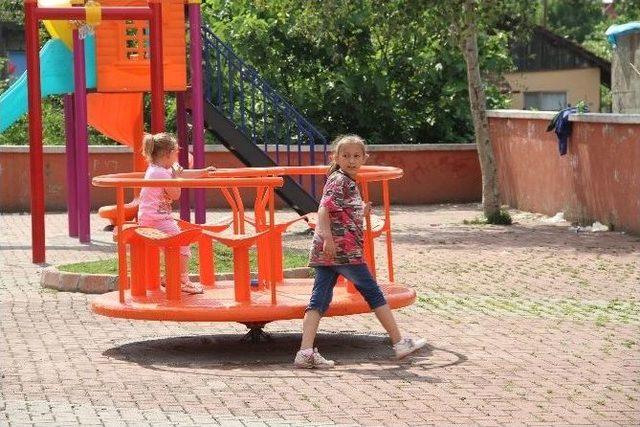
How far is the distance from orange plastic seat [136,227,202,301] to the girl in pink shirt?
0.45 feet

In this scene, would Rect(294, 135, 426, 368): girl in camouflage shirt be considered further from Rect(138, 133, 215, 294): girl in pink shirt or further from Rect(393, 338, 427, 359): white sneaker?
Rect(138, 133, 215, 294): girl in pink shirt

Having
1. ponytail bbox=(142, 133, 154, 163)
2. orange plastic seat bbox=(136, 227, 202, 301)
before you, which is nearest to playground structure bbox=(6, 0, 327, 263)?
ponytail bbox=(142, 133, 154, 163)

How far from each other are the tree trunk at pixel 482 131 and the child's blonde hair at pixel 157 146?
40.6ft

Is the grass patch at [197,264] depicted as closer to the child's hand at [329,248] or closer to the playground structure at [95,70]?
the playground structure at [95,70]

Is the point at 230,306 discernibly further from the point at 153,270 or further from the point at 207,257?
the point at 207,257

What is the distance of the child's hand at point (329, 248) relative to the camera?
33.9ft

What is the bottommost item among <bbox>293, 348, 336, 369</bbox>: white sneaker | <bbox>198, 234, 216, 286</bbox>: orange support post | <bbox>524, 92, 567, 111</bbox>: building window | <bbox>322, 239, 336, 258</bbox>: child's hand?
<bbox>293, 348, 336, 369</bbox>: white sneaker

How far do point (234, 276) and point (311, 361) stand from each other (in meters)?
1.01

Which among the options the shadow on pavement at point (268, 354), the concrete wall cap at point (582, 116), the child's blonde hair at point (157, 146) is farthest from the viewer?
the concrete wall cap at point (582, 116)

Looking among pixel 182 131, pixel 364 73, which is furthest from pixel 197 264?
pixel 364 73

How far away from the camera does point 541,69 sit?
178 ft

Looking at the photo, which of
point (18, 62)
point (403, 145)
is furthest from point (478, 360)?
point (18, 62)

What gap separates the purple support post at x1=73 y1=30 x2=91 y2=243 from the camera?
19562mm

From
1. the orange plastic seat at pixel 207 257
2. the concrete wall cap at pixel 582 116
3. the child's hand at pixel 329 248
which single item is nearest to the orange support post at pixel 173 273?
the orange plastic seat at pixel 207 257
